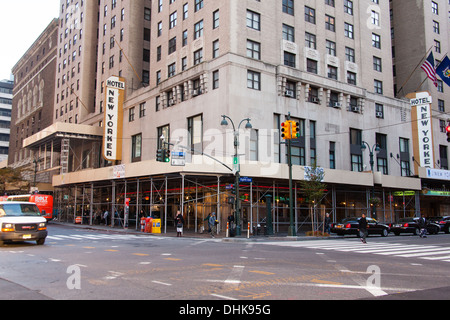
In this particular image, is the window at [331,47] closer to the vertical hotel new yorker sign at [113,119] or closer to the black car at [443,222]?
the black car at [443,222]

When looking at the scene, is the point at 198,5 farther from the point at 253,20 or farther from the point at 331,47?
the point at 331,47

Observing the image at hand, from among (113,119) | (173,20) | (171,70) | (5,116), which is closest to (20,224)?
(171,70)

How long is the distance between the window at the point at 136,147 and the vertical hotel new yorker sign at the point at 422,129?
1346 inches

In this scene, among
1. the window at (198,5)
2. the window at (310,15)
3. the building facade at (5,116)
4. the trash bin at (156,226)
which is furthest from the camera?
the building facade at (5,116)

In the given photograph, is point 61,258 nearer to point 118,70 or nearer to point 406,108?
point 118,70

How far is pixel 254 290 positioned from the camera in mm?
8172

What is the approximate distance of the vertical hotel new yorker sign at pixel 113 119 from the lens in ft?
157

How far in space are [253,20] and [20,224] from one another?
28.8 meters

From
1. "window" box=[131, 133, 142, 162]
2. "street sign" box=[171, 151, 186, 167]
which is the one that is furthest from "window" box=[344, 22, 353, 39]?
"street sign" box=[171, 151, 186, 167]

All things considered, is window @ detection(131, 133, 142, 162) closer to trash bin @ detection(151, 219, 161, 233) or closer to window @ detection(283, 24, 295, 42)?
trash bin @ detection(151, 219, 161, 233)

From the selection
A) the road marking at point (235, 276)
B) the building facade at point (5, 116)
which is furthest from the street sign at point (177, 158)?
the building facade at point (5, 116)

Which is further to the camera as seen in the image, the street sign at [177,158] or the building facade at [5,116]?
the building facade at [5,116]

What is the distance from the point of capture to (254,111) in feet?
118
